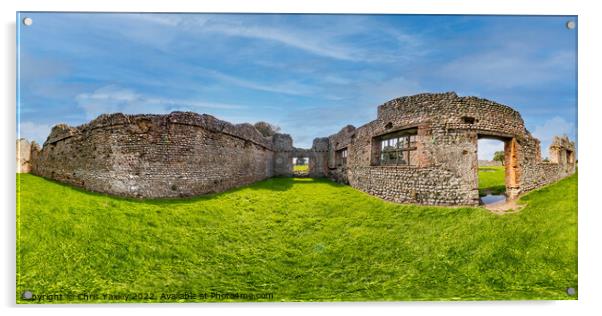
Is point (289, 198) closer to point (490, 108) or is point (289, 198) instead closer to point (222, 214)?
point (222, 214)

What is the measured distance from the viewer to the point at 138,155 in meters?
4.92

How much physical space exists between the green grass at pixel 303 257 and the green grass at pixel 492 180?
25.9 inches

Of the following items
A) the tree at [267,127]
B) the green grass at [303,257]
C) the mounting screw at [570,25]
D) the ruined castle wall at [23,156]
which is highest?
the mounting screw at [570,25]

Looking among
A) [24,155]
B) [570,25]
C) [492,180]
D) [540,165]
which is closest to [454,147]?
[492,180]

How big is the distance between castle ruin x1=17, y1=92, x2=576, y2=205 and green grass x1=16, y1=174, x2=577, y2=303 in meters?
0.75

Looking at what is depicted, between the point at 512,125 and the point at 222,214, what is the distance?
18.1 ft

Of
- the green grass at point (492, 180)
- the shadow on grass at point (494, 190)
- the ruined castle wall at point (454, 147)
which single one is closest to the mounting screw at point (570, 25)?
the ruined castle wall at point (454, 147)

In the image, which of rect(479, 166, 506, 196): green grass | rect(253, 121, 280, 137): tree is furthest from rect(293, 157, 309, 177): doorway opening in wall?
rect(479, 166, 506, 196): green grass

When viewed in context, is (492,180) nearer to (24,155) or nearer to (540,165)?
(540,165)

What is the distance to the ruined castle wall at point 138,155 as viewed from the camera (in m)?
4.68

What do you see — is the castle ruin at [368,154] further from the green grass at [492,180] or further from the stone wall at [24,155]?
the green grass at [492,180]

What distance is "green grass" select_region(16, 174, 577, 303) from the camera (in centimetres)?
299
